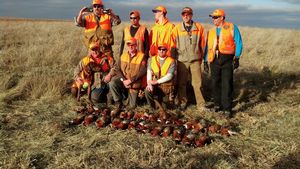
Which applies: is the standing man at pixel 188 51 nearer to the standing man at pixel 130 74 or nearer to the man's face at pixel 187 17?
the man's face at pixel 187 17

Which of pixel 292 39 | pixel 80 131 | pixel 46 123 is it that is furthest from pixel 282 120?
pixel 292 39

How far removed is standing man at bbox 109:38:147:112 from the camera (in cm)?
767

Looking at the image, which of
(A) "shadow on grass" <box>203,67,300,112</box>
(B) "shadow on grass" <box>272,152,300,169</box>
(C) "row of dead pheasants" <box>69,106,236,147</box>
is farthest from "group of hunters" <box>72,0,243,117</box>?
(B) "shadow on grass" <box>272,152,300,169</box>

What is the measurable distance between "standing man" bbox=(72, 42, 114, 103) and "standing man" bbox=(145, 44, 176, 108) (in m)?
0.96

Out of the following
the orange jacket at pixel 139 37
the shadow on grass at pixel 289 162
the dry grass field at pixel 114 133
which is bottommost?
the shadow on grass at pixel 289 162

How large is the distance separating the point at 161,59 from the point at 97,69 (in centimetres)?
147

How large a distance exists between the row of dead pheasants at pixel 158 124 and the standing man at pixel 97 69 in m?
0.87

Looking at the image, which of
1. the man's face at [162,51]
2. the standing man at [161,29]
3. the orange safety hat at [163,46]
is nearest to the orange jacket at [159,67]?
the man's face at [162,51]

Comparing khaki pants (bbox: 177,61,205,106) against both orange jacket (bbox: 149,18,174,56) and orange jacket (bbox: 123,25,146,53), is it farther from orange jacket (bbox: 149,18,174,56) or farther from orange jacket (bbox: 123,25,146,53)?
orange jacket (bbox: 123,25,146,53)

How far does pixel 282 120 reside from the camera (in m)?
7.14

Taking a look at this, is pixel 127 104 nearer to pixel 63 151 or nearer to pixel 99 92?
pixel 99 92

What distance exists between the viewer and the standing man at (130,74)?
25.2 ft

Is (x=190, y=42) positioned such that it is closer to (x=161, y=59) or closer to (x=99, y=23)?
(x=161, y=59)

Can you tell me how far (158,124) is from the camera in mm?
6434
